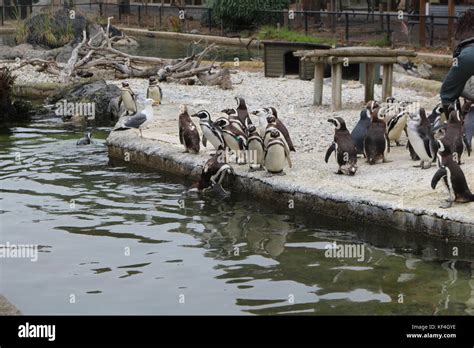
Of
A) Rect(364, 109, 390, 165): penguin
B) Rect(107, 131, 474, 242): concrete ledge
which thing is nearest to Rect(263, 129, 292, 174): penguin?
Rect(107, 131, 474, 242): concrete ledge

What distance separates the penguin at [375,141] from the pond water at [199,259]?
1.29 meters

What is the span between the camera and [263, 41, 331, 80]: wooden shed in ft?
70.2

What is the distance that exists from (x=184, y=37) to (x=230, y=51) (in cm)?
611

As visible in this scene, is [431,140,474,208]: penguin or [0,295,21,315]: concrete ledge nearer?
[0,295,21,315]: concrete ledge

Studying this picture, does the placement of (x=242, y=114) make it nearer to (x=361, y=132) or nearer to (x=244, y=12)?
(x=361, y=132)

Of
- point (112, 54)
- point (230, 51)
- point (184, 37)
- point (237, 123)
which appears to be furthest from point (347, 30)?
point (237, 123)

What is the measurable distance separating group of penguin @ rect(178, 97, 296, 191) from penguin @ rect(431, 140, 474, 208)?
2.04m

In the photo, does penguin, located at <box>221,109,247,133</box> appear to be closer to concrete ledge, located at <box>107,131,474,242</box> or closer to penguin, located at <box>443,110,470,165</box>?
concrete ledge, located at <box>107,131,474,242</box>

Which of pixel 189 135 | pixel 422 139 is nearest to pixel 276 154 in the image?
pixel 422 139

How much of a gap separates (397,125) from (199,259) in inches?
159

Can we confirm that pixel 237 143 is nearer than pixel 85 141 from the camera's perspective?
Yes

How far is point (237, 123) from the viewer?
12.0 m

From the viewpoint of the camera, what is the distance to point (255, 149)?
36.5 feet
